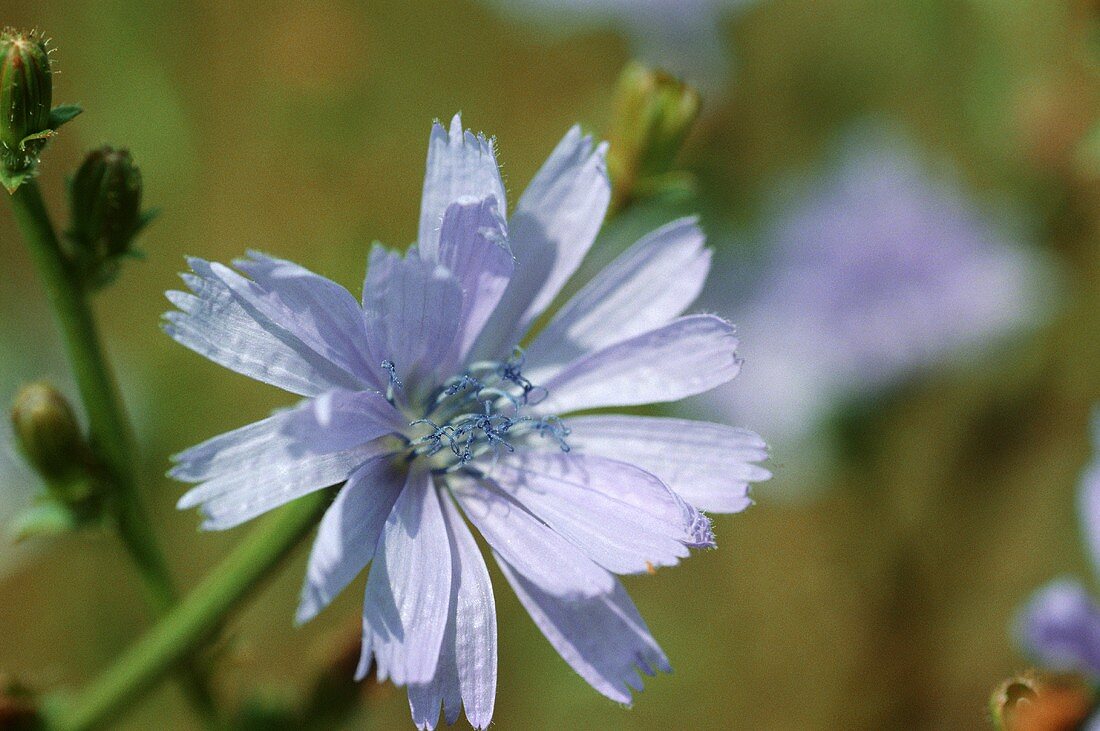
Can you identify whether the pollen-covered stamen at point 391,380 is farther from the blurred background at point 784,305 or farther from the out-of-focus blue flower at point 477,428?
the blurred background at point 784,305

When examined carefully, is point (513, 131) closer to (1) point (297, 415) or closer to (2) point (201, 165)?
(2) point (201, 165)

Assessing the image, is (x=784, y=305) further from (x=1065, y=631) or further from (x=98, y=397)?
(x=98, y=397)

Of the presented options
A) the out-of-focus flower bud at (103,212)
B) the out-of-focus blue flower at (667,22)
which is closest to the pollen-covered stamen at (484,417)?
the out-of-focus flower bud at (103,212)

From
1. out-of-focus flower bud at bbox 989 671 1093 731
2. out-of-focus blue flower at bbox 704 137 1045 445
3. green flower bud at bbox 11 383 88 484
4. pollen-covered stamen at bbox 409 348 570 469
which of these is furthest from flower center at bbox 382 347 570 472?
out-of-focus blue flower at bbox 704 137 1045 445

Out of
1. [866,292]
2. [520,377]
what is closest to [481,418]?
[520,377]

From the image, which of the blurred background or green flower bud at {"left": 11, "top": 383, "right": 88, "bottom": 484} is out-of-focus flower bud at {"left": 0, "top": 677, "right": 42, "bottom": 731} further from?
the blurred background

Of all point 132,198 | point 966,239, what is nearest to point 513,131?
point 966,239

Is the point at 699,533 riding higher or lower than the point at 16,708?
higher
